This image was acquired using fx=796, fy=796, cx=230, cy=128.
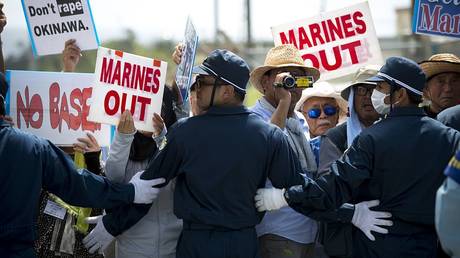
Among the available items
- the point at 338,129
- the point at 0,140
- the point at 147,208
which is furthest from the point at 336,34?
the point at 0,140

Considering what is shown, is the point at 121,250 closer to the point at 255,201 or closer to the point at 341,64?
the point at 255,201

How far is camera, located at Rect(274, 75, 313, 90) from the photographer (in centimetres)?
539

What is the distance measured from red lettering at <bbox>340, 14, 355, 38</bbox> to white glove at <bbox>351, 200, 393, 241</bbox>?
2.14 metres

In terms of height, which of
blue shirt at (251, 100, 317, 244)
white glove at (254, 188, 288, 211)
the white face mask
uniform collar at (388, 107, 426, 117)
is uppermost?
the white face mask

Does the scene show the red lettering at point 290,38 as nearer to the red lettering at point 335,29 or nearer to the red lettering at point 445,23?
the red lettering at point 335,29

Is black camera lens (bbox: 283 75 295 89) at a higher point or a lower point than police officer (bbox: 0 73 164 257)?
higher

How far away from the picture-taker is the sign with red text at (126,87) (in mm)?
5344

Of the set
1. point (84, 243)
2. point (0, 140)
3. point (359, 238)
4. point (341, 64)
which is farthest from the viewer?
point (341, 64)

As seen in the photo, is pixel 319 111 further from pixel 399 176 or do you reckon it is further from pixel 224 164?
pixel 224 164

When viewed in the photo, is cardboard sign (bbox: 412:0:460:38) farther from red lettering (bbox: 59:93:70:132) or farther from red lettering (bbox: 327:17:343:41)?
red lettering (bbox: 59:93:70:132)

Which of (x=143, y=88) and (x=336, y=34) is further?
(x=336, y=34)

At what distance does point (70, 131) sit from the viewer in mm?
5719

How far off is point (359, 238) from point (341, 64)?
2.04 m

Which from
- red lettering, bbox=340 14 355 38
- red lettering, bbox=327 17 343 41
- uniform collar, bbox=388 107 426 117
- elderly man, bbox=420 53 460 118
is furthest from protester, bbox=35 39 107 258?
elderly man, bbox=420 53 460 118
